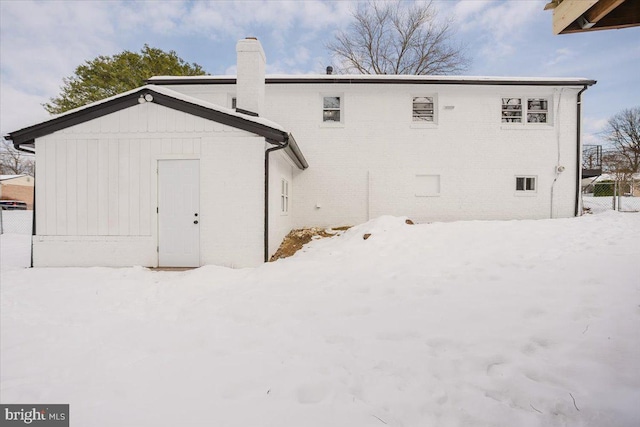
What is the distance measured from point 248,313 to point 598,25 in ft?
15.0

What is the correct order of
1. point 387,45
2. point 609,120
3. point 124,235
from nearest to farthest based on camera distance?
point 124,235 → point 387,45 → point 609,120

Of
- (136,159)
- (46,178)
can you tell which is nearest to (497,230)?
(136,159)

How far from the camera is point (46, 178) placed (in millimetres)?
6418

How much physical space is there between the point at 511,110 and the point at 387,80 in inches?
208

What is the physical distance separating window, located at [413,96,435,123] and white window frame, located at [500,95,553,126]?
270 cm

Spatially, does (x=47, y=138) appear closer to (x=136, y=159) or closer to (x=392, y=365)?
(x=136, y=159)

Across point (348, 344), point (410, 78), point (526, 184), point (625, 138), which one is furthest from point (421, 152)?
point (625, 138)

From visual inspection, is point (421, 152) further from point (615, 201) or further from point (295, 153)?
point (615, 201)

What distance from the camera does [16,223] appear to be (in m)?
14.7

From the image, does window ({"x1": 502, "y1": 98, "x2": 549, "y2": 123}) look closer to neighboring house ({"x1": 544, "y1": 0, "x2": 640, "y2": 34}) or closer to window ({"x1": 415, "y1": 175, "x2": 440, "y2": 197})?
window ({"x1": 415, "y1": 175, "x2": 440, "y2": 197})

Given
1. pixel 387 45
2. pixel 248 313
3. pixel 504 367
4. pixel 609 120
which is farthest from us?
pixel 609 120

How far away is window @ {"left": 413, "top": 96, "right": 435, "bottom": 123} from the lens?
11781 millimetres

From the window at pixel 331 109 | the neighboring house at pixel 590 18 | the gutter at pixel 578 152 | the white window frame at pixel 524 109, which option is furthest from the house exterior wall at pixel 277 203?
the gutter at pixel 578 152

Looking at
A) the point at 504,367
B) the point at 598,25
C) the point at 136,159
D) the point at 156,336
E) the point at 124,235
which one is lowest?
the point at 156,336
